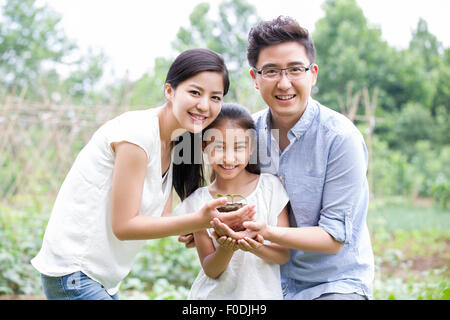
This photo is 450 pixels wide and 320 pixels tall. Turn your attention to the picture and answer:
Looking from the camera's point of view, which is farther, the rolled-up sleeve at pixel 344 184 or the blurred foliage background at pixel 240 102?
the blurred foliage background at pixel 240 102

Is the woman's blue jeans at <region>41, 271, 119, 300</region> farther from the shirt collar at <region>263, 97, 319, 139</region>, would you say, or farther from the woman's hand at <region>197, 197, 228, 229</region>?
the shirt collar at <region>263, 97, 319, 139</region>

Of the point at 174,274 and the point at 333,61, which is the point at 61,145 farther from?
the point at 333,61

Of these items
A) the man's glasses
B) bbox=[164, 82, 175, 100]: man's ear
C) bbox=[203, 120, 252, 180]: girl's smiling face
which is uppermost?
the man's glasses

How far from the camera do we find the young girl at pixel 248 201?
7.55 feet

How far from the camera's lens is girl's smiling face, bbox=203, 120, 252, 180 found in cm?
236

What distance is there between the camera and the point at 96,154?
2139mm

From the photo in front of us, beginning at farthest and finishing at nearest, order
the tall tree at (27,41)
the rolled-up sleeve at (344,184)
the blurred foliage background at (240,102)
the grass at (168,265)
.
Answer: the tall tree at (27,41) < the blurred foliage background at (240,102) < the grass at (168,265) < the rolled-up sleeve at (344,184)

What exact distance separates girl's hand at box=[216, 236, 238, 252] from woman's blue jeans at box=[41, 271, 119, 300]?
647 mm

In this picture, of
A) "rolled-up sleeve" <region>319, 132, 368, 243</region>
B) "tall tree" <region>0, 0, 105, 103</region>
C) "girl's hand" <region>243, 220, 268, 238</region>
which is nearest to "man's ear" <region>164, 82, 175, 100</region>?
"girl's hand" <region>243, 220, 268, 238</region>

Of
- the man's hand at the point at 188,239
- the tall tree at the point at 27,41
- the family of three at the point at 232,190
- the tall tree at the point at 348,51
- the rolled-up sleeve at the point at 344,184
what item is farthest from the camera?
the tall tree at the point at 27,41

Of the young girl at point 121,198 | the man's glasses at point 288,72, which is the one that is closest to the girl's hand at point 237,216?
the young girl at point 121,198

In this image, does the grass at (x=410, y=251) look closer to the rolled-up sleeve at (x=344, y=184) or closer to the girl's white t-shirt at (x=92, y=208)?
the rolled-up sleeve at (x=344, y=184)

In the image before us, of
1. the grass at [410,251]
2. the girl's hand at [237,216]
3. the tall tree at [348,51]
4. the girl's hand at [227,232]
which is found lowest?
the grass at [410,251]

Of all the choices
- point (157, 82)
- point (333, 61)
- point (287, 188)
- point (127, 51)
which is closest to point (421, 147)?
point (333, 61)
